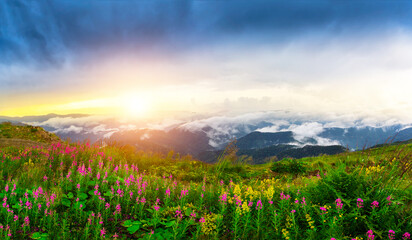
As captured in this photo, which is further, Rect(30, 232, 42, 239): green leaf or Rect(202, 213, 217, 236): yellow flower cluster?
Rect(202, 213, 217, 236): yellow flower cluster

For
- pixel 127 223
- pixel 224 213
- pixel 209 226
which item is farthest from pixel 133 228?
pixel 224 213

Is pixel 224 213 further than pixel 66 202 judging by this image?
No

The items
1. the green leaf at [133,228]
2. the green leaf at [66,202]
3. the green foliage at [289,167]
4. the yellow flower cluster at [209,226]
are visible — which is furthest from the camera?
the green foliage at [289,167]

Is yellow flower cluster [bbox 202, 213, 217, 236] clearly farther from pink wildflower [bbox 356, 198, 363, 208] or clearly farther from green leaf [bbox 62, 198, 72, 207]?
green leaf [bbox 62, 198, 72, 207]

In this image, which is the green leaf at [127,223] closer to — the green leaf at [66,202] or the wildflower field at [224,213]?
the wildflower field at [224,213]

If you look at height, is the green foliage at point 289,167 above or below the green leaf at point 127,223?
below

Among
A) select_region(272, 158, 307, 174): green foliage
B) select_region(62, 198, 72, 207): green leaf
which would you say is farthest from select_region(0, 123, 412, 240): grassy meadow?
select_region(272, 158, 307, 174): green foliage

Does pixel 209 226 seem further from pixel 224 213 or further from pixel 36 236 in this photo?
pixel 36 236

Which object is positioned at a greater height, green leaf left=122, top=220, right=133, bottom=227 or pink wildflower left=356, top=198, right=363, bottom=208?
pink wildflower left=356, top=198, right=363, bottom=208

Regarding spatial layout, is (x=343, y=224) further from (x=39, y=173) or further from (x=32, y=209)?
(x=39, y=173)

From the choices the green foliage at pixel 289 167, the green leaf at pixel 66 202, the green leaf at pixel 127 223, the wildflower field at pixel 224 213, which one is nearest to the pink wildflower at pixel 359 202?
the wildflower field at pixel 224 213

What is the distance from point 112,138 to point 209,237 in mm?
10656

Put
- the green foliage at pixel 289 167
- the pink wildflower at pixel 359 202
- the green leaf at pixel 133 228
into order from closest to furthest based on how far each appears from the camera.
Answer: the pink wildflower at pixel 359 202, the green leaf at pixel 133 228, the green foliage at pixel 289 167

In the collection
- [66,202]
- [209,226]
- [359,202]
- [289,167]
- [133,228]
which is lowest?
[289,167]
